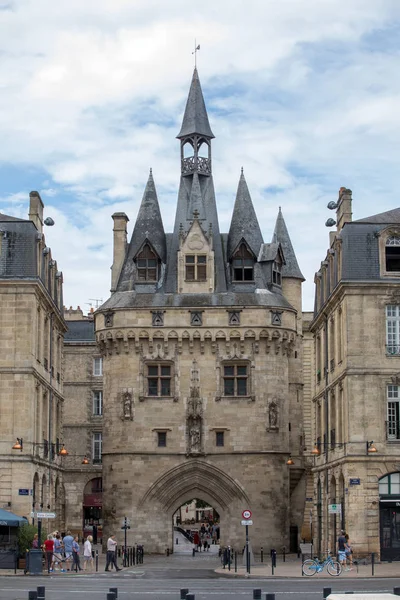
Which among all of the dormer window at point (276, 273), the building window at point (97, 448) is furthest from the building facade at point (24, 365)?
the building window at point (97, 448)

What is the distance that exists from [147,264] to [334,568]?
26315mm

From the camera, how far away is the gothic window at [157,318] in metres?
58.0

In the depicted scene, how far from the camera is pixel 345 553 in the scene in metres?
40.6

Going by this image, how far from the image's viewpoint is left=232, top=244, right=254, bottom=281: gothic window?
197 feet

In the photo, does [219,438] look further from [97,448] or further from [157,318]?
[97,448]

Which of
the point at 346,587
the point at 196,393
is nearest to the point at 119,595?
the point at 346,587

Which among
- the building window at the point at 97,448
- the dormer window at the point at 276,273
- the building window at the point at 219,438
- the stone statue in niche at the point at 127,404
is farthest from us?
the building window at the point at 97,448

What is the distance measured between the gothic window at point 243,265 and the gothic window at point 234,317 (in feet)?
8.63

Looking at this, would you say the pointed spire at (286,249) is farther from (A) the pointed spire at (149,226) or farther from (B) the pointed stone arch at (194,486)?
(B) the pointed stone arch at (194,486)

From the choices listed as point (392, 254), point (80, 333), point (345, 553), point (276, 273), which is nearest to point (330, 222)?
point (392, 254)

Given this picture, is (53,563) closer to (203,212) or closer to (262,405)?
(262,405)

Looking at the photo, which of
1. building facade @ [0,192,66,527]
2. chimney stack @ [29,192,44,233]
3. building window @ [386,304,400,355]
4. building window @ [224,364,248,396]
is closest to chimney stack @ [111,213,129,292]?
building window @ [224,364,248,396]

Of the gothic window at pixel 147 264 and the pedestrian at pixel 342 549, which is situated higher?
the gothic window at pixel 147 264

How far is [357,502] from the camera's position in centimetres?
4319
